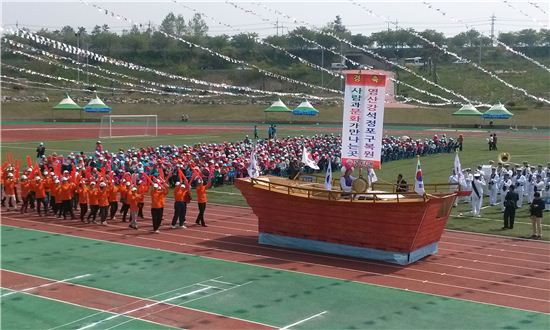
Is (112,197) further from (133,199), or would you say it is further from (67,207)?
(67,207)

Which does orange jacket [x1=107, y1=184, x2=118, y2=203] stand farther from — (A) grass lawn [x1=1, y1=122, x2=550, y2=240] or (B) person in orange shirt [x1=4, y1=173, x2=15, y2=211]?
(A) grass lawn [x1=1, y1=122, x2=550, y2=240]

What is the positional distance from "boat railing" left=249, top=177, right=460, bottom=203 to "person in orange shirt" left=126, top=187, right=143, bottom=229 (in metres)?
3.48

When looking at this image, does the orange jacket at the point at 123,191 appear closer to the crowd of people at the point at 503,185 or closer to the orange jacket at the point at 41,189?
the orange jacket at the point at 41,189

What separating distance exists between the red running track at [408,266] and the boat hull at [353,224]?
0.96 ft

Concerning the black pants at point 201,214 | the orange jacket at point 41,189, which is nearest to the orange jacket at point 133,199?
the black pants at point 201,214

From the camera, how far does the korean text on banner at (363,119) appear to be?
16.3 meters

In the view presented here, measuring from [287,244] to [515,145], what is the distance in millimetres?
30279

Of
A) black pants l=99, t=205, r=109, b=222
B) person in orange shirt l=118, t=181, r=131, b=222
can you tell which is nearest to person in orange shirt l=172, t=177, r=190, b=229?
person in orange shirt l=118, t=181, r=131, b=222

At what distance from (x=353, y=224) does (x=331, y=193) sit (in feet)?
2.82

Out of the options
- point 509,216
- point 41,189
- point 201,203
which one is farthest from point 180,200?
point 509,216

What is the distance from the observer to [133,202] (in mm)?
19250

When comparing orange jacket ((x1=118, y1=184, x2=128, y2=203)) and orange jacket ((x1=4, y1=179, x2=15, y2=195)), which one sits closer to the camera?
orange jacket ((x1=118, y1=184, x2=128, y2=203))

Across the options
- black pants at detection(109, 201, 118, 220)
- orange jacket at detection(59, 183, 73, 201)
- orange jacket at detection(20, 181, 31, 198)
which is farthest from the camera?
orange jacket at detection(20, 181, 31, 198)

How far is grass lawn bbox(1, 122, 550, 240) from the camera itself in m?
20.7
